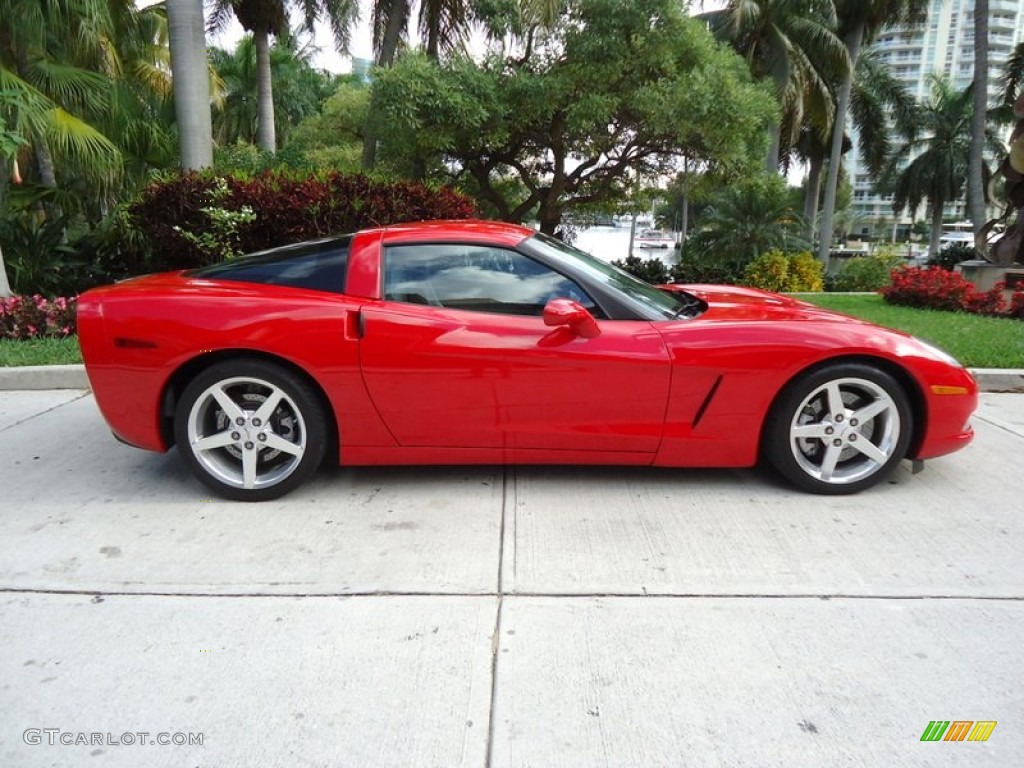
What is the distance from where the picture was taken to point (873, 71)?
29250 millimetres

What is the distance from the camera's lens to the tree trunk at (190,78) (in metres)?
7.95

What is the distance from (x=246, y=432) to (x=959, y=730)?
2.98 m

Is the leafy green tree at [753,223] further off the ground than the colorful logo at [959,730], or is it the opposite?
the leafy green tree at [753,223]

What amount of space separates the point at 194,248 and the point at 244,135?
87.2 ft

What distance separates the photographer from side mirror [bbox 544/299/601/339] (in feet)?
10.2

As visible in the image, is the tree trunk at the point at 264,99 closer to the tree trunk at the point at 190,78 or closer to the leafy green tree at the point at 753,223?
the tree trunk at the point at 190,78

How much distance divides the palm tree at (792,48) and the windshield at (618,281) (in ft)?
61.8

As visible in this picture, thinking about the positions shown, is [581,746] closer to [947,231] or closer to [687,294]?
[687,294]

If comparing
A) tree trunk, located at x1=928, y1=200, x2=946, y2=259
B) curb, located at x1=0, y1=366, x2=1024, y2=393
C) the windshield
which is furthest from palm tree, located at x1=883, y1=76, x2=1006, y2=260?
the windshield

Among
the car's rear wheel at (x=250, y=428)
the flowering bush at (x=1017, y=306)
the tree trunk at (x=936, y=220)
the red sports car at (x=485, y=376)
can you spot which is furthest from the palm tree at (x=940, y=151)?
the car's rear wheel at (x=250, y=428)

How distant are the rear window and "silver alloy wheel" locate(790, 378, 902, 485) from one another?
2.35m

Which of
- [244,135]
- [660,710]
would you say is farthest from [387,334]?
[244,135]

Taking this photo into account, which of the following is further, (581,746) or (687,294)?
(687,294)

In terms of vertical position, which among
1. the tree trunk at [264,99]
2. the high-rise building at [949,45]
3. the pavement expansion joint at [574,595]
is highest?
the high-rise building at [949,45]
